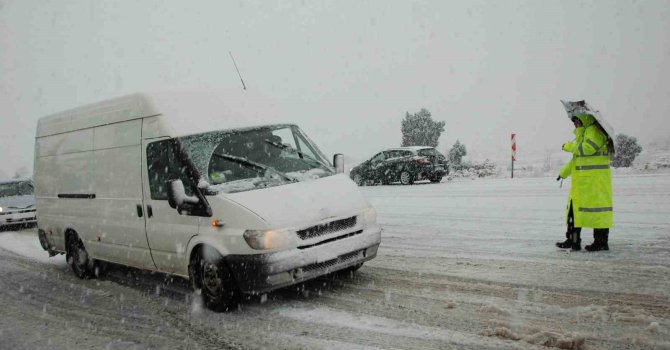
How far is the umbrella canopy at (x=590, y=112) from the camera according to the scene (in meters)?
6.52

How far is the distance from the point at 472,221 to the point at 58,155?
7216 mm

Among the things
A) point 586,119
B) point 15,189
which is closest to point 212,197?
point 586,119

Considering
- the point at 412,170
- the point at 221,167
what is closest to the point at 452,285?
the point at 221,167

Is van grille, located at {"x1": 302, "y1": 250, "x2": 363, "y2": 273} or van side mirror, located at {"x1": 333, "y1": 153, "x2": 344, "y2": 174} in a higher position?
van side mirror, located at {"x1": 333, "y1": 153, "x2": 344, "y2": 174}

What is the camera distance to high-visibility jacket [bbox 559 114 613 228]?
6.65m

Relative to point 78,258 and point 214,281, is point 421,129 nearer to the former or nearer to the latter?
point 78,258

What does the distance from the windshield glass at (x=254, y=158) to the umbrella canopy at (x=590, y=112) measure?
121 inches

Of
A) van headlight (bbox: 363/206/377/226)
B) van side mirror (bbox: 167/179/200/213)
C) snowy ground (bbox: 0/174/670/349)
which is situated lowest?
snowy ground (bbox: 0/174/670/349)

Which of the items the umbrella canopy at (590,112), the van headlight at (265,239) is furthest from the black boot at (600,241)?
the van headlight at (265,239)

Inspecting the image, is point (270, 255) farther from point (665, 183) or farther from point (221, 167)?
point (665, 183)

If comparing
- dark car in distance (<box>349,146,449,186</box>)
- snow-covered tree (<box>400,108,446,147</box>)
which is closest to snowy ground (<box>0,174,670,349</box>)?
dark car in distance (<box>349,146,449,186</box>)

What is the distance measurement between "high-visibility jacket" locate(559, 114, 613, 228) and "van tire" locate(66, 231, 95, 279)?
22.1 feet

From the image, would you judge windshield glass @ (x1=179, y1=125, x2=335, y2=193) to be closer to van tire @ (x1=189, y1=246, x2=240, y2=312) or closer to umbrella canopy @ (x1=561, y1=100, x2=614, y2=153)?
van tire @ (x1=189, y1=246, x2=240, y2=312)

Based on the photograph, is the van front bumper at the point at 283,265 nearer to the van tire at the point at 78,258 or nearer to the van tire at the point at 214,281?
the van tire at the point at 214,281
